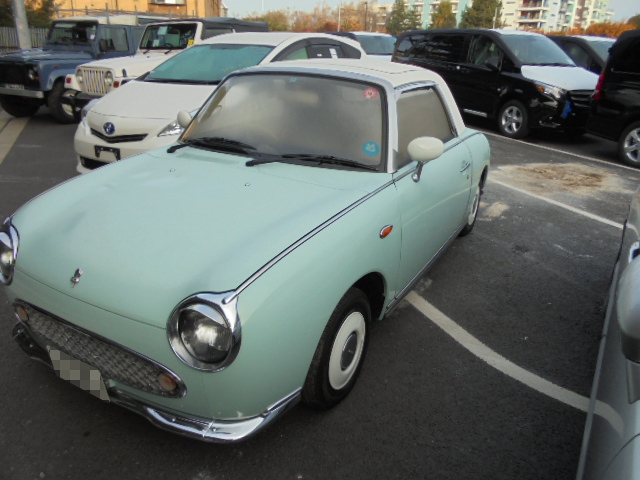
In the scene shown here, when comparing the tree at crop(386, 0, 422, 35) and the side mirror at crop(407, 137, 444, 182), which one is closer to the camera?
the side mirror at crop(407, 137, 444, 182)

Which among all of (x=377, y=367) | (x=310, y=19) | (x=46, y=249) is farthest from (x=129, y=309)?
(x=310, y=19)

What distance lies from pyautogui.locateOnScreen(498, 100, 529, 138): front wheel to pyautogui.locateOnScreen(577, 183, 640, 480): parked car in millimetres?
7854

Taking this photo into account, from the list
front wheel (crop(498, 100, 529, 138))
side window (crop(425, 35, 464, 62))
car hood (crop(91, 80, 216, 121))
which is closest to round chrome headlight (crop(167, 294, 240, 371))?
car hood (crop(91, 80, 216, 121))

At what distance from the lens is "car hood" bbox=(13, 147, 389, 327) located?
1.95 metres

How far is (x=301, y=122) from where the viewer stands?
3066 mm

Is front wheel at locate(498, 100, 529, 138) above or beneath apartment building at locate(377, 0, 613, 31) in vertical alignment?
beneath

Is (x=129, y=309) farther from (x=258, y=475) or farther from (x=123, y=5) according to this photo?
(x=123, y=5)

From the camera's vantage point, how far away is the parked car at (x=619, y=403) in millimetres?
1277

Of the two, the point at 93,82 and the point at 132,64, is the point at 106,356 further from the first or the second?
the point at 93,82

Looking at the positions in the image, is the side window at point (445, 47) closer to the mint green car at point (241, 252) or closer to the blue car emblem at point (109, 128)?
the blue car emblem at point (109, 128)

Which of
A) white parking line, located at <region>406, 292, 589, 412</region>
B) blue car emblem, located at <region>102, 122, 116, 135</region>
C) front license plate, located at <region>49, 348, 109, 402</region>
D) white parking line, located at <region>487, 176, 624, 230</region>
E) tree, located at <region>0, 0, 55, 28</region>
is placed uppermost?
tree, located at <region>0, 0, 55, 28</region>

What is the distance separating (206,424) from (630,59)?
839 centimetres

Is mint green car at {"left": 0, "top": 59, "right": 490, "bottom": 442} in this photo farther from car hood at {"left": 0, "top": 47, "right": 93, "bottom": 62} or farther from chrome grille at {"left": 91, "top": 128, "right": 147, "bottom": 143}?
car hood at {"left": 0, "top": 47, "right": 93, "bottom": 62}

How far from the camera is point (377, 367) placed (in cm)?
292
